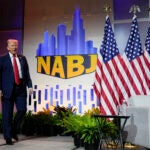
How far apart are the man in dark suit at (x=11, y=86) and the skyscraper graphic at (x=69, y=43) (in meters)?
2.19

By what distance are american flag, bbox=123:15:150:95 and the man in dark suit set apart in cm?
210

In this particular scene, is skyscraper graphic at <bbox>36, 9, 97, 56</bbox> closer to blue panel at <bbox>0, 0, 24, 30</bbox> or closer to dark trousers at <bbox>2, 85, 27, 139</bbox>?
blue panel at <bbox>0, 0, 24, 30</bbox>

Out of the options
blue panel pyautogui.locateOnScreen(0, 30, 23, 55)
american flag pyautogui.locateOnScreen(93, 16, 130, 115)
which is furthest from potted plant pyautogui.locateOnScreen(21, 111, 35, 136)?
blue panel pyautogui.locateOnScreen(0, 30, 23, 55)

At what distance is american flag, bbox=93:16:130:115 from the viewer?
558 centimetres

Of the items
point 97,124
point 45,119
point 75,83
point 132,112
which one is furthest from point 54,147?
point 75,83

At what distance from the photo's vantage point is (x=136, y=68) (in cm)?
578

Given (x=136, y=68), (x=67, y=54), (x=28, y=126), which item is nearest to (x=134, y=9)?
(x=136, y=68)

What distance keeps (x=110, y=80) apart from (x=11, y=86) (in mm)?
1960

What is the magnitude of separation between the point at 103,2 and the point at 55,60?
166 centimetres

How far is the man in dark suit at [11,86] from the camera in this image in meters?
4.54

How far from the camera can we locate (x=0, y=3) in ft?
24.6

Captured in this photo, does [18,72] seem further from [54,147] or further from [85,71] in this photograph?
[85,71]

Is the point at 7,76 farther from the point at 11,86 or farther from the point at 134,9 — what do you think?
the point at 134,9

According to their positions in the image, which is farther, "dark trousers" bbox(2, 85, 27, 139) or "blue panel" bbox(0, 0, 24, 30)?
"blue panel" bbox(0, 0, 24, 30)
